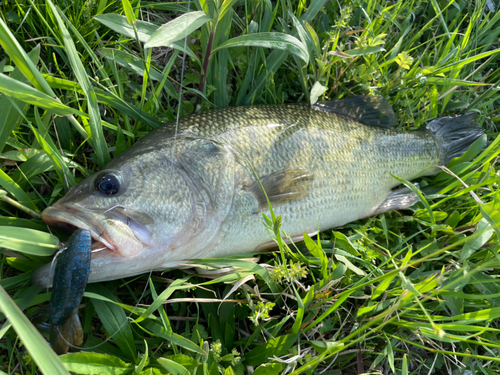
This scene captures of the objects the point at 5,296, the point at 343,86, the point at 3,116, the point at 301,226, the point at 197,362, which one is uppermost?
the point at 3,116

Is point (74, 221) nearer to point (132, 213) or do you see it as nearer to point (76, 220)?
point (76, 220)

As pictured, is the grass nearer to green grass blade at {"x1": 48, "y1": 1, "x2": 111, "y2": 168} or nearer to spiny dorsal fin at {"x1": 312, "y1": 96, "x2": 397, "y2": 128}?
green grass blade at {"x1": 48, "y1": 1, "x2": 111, "y2": 168}

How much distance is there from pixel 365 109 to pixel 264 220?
1.51m

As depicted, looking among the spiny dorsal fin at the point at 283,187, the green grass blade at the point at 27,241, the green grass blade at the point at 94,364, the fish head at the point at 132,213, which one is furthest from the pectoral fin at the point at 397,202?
the green grass blade at the point at 27,241

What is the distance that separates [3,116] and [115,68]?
0.85 metres

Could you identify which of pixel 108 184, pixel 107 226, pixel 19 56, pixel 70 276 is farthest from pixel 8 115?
pixel 70 276

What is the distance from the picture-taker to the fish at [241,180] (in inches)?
80.8

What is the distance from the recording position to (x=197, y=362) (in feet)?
6.72

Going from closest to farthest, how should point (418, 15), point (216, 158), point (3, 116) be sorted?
point (3, 116) < point (216, 158) < point (418, 15)

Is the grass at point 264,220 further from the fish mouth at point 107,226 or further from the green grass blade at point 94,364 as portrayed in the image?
the fish mouth at point 107,226

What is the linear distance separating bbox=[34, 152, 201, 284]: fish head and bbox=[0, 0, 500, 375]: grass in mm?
214

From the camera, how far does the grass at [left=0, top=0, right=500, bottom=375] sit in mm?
2141

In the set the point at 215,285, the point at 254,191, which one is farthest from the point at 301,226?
the point at 215,285

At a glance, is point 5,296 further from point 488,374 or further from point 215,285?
point 488,374
